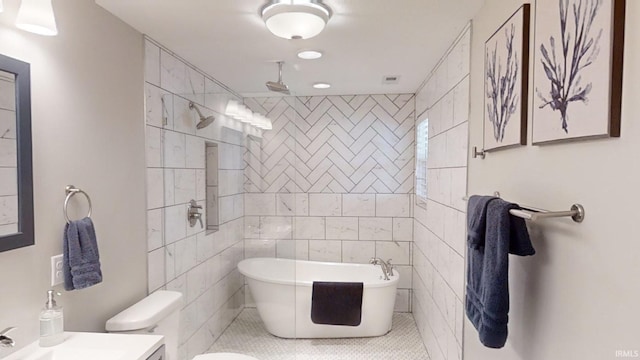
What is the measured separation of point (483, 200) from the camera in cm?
143

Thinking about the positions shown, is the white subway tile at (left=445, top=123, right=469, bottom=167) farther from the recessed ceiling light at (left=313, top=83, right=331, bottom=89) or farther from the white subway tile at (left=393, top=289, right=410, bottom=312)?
the white subway tile at (left=393, top=289, right=410, bottom=312)

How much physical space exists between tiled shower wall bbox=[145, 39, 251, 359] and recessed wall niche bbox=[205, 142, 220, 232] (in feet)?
0.16

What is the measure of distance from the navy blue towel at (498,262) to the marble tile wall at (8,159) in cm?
183

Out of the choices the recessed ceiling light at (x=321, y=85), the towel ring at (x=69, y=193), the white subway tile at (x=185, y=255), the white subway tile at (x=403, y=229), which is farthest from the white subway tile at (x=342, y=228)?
the towel ring at (x=69, y=193)

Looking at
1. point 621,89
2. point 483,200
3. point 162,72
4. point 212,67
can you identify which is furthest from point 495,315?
point 212,67

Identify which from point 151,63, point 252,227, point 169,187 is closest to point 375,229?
point 252,227

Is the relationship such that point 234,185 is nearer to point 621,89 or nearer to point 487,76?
point 487,76

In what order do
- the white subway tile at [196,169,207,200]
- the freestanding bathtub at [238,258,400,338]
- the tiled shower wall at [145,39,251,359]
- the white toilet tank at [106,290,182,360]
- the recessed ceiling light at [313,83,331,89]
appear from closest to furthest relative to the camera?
1. the white toilet tank at [106,290,182,360]
2. the tiled shower wall at [145,39,251,359]
3. the white subway tile at [196,169,207,200]
4. the freestanding bathtub at [238,258,400,338]
5. the recessed ceiling light at [313,83,331,89]

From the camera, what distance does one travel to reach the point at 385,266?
3.76 m

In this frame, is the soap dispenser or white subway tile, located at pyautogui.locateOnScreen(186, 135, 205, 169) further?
white subway tile, located at pyautogui.locateOnScreen(186, 135, 205, 169)

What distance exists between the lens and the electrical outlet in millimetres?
1603

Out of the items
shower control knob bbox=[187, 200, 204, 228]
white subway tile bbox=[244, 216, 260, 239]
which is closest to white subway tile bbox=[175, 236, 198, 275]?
shower control knob bbox=[187, 200, 204, 228]

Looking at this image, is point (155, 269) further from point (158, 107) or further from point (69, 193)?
point (158, 107)

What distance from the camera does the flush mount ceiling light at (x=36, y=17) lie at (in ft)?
4.38
